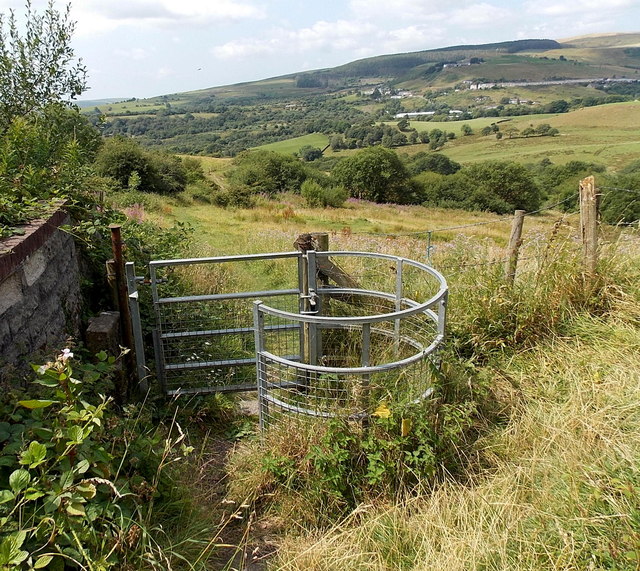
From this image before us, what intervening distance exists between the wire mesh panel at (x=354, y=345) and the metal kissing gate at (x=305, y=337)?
0.04ft

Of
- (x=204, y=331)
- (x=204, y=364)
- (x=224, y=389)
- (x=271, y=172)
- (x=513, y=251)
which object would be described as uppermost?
(x=513, y=251)

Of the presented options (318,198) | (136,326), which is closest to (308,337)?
(136,326)

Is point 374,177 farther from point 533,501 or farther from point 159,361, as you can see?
point 533,501

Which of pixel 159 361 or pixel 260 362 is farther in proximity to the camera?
pixel 159 361

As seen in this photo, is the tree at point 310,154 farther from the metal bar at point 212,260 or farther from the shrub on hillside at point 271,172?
the metal bar at point 212,260

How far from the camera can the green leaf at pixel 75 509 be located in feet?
7.33

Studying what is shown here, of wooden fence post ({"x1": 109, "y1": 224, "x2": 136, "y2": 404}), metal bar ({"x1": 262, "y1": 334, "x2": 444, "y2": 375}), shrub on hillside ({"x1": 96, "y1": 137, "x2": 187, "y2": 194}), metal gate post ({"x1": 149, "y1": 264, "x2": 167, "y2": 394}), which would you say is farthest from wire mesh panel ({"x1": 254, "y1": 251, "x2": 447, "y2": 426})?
shrub on hillside ({"x1": 96, "y1": 137, "x2": 187, "y2": 194})

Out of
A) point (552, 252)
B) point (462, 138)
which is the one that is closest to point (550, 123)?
point (462, 138)

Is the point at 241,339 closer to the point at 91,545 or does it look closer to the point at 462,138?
the point at 91,545

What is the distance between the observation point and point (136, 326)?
4.67 meters

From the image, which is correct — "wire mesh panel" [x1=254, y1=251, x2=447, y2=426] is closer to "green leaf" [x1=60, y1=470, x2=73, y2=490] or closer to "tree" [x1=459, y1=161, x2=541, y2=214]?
"green leaf" [x1=60, y1=470, x2=73, y2=490]

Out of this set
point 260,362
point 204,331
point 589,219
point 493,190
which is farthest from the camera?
point 493,190

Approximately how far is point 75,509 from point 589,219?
228 inches

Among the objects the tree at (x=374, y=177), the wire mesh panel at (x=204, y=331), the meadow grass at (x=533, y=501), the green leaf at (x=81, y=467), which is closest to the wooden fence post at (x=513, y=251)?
the meadow grass at (x=533, y=501)
